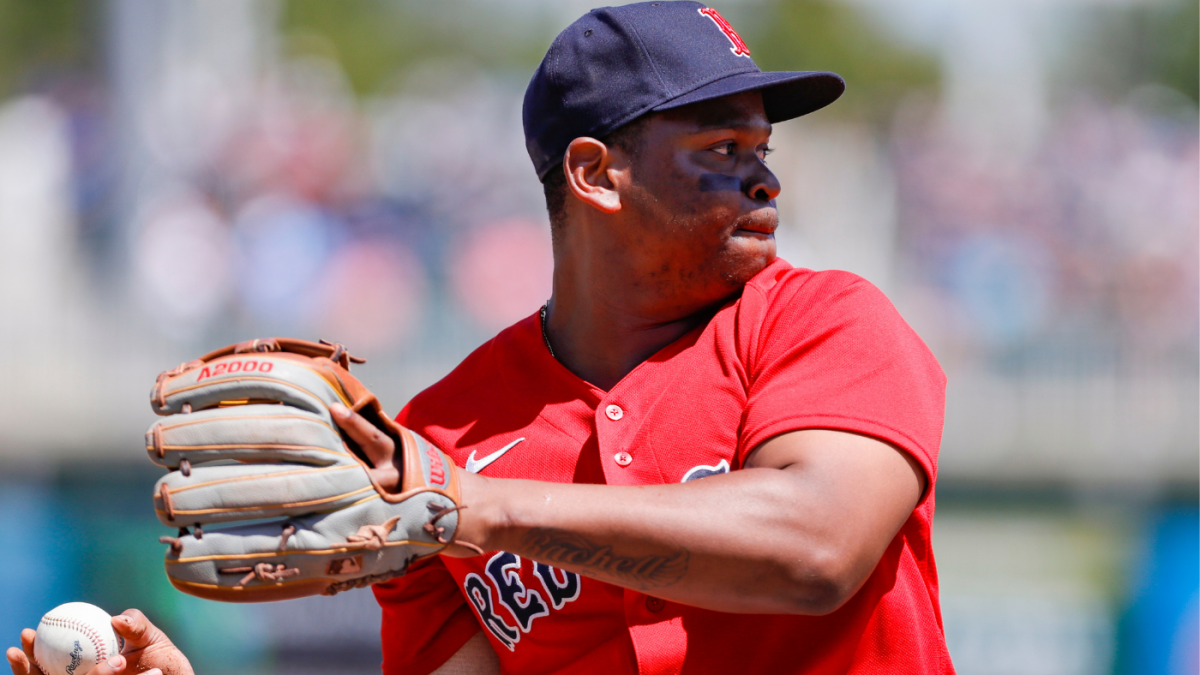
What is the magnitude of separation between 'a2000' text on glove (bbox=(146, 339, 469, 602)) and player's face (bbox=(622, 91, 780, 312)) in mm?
774

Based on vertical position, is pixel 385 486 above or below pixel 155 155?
below

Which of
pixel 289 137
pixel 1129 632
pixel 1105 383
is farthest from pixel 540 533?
pixel 289 137

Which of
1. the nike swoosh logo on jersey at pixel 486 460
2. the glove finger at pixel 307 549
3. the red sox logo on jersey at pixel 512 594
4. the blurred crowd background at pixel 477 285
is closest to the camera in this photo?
the glove finger at pixel 307 549

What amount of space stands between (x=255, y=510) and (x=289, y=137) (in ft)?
26.8

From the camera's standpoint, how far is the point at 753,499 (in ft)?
4.96

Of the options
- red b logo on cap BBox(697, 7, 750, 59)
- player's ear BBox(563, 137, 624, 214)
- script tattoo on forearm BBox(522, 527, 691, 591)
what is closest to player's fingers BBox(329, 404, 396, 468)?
script tattoo on forearm BBox(522, 527, 691, 591)

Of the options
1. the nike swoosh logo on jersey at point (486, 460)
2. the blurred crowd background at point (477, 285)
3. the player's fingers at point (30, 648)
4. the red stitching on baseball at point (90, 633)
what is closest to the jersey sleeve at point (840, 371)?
the nike swoosh logo on jersey at point (486, 460)

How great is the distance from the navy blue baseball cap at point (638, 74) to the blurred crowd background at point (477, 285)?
17.1ft

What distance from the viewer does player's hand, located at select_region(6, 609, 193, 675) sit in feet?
6.88

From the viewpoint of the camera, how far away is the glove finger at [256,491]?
1.50 metres

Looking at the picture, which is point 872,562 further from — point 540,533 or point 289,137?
point 289,137

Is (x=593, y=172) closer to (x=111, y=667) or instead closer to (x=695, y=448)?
(x=695, y=448)

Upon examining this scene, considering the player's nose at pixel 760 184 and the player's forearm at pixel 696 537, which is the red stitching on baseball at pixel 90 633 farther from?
the player's nose at pixel 760 184

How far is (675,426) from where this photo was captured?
6.48 ft
